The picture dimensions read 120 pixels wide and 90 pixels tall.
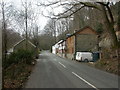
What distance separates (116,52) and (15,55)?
11.6m

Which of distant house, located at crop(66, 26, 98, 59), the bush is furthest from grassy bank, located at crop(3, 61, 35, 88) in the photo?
distant house, located at crop(66, 26, 98, 59)

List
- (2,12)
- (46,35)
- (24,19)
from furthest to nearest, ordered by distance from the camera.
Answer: (46,35) < (24,19) < (2,12)

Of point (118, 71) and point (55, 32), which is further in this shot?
point (55, 32)

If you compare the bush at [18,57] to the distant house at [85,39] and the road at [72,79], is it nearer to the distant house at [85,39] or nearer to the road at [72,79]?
the road at [72,79]

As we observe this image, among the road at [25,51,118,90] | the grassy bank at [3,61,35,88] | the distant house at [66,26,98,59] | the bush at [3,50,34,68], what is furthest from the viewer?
the distant house at [66,26,98,59]

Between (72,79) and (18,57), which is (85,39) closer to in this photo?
(18,57)

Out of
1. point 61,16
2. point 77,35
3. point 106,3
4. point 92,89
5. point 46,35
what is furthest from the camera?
point 46,35

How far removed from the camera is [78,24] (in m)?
68.5

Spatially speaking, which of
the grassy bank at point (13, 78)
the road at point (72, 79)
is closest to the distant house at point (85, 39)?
the road at point (72, 79)

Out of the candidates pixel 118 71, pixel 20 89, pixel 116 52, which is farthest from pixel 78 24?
pixel 20 89

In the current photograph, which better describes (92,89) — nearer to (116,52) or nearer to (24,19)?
(116,52)

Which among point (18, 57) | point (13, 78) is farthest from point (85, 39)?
point (13, 78)

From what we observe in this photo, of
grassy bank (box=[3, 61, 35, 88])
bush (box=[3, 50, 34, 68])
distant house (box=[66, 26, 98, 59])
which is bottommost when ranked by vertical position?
grassy bank (box=[3, 61, 35, 88])

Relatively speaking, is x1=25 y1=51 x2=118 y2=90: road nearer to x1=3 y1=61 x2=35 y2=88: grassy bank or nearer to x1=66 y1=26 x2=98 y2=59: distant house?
x1=3 y1=61 x2=35 y2=88: grassy bank
